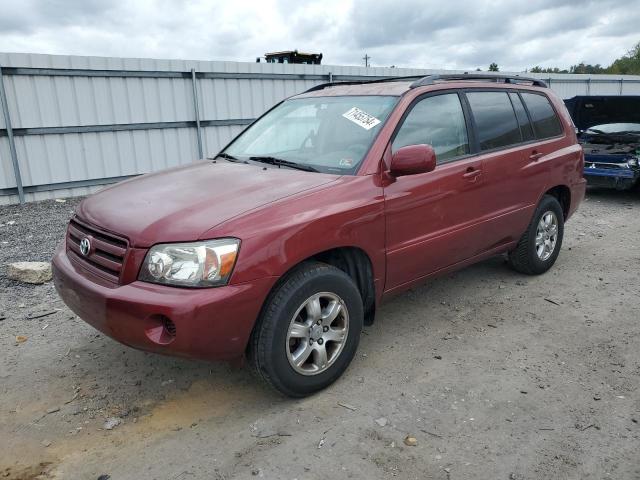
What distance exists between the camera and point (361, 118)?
3.63 m

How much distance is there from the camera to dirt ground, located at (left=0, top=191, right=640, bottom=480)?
99.9 inches

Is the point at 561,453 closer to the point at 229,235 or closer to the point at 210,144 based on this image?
the point at 229,235

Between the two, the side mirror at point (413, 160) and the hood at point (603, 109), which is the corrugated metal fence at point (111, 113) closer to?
the hood at point (603, 109)

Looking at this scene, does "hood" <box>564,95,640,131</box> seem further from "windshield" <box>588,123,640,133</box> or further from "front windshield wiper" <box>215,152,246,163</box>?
"front windshield wiper" <box>215,152,246,163</box>

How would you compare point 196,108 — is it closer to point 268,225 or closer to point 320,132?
point 320,132

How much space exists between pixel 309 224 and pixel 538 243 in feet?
9.80

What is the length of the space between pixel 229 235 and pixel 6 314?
281cm

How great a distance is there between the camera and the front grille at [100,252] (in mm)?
2760

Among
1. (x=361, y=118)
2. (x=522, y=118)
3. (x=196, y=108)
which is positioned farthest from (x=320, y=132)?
(x=196, y=108)

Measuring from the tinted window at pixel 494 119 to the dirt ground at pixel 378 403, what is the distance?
136 cm

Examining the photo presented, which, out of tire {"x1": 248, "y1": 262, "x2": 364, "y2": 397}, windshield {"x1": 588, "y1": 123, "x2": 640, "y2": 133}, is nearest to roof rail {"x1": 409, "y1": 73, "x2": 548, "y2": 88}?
tire {"x1": 248, "y1": 262, "x2": 364, "y2": 397}

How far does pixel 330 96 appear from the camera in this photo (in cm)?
411

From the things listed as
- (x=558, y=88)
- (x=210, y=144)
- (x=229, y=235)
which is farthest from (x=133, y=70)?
(x=558, y=88)

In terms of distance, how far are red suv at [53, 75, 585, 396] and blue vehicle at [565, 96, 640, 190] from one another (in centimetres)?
492
